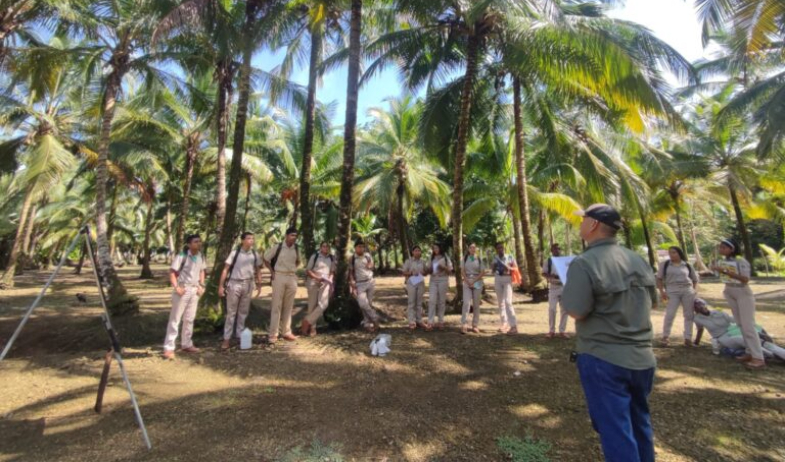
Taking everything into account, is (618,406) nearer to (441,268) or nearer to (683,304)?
(441,268)

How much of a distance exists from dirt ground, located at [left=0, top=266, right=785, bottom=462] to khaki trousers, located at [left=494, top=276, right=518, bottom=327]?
0.72m

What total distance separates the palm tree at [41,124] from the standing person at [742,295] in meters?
13.9

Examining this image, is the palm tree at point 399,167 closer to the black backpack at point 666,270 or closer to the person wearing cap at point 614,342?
the black backpack at point 666,270

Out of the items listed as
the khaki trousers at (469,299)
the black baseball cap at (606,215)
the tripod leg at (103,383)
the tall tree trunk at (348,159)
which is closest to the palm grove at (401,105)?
the tall tree trunk at (348,159)

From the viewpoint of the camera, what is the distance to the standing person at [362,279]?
25.3ft

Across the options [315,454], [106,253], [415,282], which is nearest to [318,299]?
[415,282]

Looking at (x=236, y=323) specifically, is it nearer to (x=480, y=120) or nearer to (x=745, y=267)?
(x=745, y=267)

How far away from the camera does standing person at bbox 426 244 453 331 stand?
304 inches

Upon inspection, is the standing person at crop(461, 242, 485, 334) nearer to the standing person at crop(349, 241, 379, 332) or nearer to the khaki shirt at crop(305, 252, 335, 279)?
the standing person at crop(349, 241, 379, 332)

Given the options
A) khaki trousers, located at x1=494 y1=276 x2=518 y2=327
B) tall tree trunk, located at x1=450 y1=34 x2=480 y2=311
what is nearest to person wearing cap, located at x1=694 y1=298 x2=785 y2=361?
khaki trousers, located at x1=494 y1=276 x2=518 y2=327

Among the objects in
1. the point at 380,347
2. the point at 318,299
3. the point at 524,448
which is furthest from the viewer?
the point at 318,299

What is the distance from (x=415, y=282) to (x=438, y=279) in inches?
18.5

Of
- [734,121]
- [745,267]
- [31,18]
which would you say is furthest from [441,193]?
[31,18]

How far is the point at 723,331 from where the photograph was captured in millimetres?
6270
